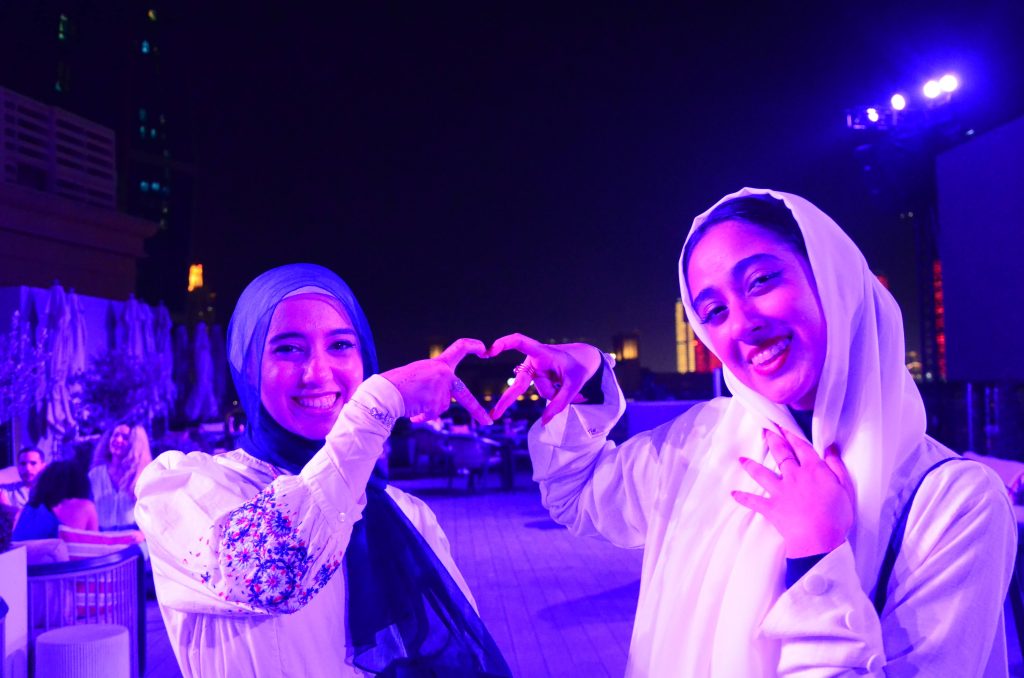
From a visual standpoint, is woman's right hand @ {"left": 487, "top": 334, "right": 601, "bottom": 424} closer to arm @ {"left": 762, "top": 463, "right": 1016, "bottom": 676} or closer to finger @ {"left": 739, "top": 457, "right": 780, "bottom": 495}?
finger @ {"left": 739, "top": 457, "right": 780, "bottom": 495}

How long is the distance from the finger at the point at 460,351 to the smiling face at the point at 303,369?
0.63 ft

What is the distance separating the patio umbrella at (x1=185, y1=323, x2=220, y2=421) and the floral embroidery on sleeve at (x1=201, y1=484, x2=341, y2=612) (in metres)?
12.7

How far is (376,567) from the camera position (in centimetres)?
138

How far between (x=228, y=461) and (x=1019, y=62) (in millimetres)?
11545

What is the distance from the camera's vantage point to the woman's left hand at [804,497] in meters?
1.05

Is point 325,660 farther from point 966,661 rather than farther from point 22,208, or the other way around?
point 22,208

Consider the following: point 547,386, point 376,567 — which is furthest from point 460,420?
point 376,567

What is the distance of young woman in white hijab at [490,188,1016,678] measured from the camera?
3.34 feet

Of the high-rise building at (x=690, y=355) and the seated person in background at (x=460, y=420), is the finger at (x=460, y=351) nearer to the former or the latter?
the seated person in background at (x=460, y=420)

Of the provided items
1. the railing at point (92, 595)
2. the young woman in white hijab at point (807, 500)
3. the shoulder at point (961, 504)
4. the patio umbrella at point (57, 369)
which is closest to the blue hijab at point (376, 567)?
the young woman in white hijab at point (807, 500)

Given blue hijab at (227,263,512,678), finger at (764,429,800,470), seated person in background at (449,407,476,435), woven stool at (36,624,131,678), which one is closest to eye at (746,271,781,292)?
finger at (764,429,800,470)

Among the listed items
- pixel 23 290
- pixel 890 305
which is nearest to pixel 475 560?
pixel 890 305

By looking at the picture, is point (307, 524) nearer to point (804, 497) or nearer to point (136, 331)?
point (804, 497)

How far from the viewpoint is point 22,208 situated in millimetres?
11352
